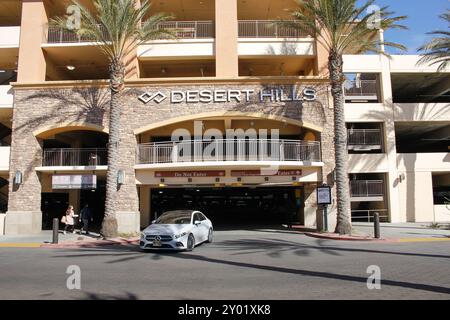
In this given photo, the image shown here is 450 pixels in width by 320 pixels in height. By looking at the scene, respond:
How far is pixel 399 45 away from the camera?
832 inches

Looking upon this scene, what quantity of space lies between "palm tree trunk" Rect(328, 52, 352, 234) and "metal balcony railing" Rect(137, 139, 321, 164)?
292 centimetres

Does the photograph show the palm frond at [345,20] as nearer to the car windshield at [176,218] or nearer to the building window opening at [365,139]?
the building window opening at [365,139]

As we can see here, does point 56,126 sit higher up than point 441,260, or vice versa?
point 56,126

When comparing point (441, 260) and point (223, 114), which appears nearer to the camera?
point (441, 260)

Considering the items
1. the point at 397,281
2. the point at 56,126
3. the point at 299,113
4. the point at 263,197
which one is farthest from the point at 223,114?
the point at 397,281

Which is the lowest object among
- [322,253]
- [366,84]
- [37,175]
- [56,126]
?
[322,253]

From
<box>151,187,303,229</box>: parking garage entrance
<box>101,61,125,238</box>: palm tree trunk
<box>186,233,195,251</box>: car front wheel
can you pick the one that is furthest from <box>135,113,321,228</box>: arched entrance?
<box>186,233,195,251</box>: car front wheel

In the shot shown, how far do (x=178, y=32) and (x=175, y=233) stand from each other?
51.8 feet

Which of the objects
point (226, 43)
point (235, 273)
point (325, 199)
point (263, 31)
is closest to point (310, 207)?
point (325, 199)

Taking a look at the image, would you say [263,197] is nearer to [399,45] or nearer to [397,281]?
[399,45]

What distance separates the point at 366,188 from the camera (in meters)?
27.2

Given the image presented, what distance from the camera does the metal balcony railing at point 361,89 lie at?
28156 mm
